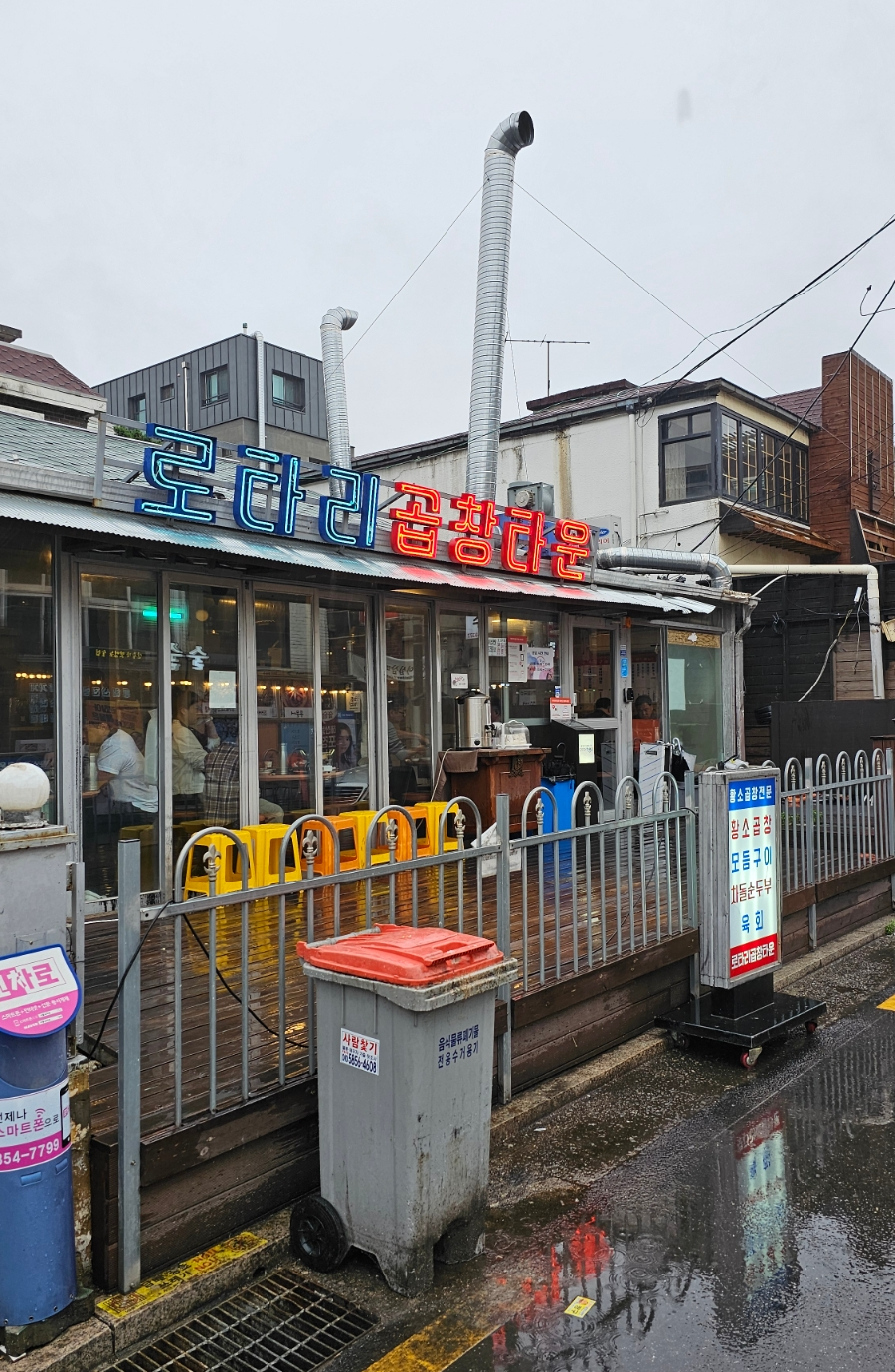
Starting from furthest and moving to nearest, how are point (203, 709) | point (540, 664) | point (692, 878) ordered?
point (540, 664) < point (203, 709) < point (692, 878)

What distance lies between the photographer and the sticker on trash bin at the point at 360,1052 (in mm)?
3721

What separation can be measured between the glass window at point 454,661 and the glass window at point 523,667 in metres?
0.24

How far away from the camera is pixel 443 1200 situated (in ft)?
12.4

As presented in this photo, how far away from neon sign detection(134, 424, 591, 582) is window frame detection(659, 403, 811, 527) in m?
6.92

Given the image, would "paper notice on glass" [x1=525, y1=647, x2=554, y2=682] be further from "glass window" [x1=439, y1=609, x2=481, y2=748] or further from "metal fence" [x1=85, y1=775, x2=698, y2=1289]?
"metal fence" [x1=85, y1=775, x2=698, y2=1289]

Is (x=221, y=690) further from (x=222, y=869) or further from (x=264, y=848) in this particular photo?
(x=222, y=869)

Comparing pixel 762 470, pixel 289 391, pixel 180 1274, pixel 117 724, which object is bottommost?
pixel 180 1274

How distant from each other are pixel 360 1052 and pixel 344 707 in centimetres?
582

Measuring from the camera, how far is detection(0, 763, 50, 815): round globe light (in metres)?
3.43

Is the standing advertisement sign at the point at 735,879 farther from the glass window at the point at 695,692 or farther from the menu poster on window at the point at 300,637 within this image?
the glass window at the point at 695,692

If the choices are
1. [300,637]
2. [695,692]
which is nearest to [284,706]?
[300,637]

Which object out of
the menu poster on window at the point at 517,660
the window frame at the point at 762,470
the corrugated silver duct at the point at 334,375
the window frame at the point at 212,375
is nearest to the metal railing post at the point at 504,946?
the menu poster on window at the point at 517,660

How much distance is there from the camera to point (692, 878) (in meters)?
6.71

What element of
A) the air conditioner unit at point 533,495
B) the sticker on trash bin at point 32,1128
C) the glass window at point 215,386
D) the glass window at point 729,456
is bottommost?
the sticker on trash bin at point 32,1128
